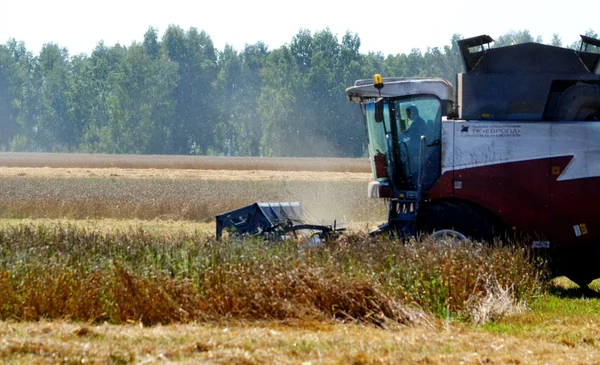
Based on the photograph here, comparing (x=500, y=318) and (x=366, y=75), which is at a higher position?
(x=366, y=75)

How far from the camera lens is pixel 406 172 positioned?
12117 millimetres

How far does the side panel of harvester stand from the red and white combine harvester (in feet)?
0.04

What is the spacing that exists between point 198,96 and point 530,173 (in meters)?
75.5

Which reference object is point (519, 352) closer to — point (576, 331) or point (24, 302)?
point (576, 331)

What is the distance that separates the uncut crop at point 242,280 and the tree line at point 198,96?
5639cm

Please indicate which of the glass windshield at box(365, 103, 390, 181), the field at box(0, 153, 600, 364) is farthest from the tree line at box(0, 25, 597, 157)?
the field at box(0, 153, 600, 364)


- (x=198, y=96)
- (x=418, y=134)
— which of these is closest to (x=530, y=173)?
(x=418, y=134)

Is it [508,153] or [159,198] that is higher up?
[508,153]

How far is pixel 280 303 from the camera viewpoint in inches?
342

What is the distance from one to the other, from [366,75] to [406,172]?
60.6 meters

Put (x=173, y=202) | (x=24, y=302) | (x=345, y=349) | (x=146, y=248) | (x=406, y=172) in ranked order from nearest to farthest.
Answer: (x=345, y=349) → (x=24, y=302) → (x=146, y=248) → (x=406, y=172) → (x=173, y=202)

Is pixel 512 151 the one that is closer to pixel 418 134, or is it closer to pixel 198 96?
pixel 418 134

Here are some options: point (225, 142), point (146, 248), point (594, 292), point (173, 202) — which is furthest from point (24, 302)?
point (225, 142)

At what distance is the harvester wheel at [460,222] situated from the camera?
1143cm
